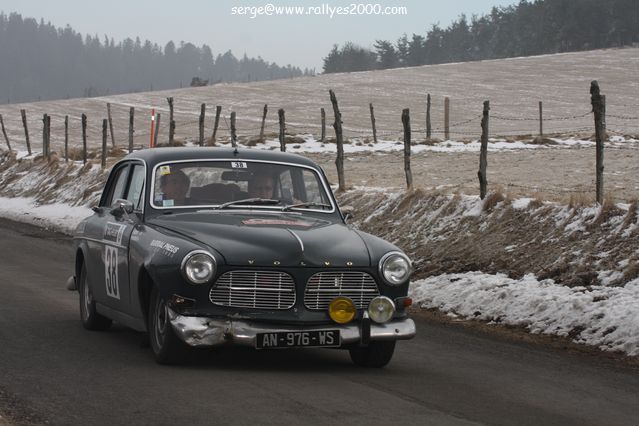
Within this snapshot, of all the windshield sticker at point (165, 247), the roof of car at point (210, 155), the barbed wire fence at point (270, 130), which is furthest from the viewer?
the barbed wire fence at point (270, 130)

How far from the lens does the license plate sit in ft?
25.6

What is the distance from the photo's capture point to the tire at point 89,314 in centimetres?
1015

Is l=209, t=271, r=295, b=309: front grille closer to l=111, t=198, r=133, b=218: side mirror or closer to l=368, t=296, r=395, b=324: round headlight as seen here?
l=368, t=296, r=395, b=324: round headlight

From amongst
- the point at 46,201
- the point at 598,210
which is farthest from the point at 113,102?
the point at 598,210

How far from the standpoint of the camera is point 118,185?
1046 cm

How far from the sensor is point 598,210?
1364 cm

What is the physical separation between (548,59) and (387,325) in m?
91.0

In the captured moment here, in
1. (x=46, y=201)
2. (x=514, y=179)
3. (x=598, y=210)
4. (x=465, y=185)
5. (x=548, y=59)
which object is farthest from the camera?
(x=548, y=59)

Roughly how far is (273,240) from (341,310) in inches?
26.1

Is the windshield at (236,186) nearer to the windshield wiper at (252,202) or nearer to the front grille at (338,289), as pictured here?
the windshield wiper at (252,202)

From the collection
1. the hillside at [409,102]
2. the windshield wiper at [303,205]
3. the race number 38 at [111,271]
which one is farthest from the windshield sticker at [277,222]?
the hillside at [409,102]

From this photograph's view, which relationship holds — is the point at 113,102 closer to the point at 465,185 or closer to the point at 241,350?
the point at 465,185

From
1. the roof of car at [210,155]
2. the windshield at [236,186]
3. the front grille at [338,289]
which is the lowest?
the front grille at [338,289]

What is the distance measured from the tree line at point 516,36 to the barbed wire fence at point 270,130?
6012 cm
